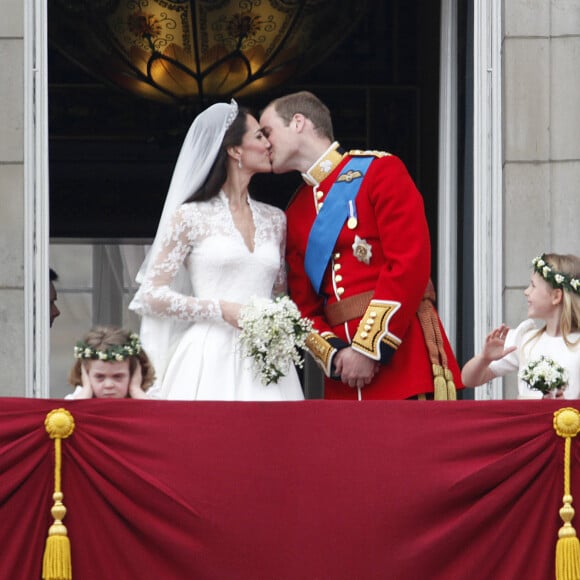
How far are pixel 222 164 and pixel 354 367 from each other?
40.6 inches

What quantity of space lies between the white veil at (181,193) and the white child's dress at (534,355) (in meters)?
1.31

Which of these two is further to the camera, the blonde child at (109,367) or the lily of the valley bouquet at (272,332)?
the lily of the valley bouquet at (272,332)

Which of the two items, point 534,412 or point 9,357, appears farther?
point 9,357

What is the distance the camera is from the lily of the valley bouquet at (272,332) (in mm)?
8039

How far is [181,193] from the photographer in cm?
873

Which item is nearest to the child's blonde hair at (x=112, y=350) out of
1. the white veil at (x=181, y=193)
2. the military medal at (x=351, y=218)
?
the white veil at (x=181, y=193)

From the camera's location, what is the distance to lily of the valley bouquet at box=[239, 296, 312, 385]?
8039 millimetres

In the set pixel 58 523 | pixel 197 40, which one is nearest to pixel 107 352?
pixel 58 523

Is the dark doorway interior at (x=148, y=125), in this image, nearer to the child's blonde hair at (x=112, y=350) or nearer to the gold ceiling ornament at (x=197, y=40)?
the gold ceiling ornament at (x=197, y=40)

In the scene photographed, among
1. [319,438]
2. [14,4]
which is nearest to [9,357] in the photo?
[14,4]

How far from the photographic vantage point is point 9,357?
366 inches

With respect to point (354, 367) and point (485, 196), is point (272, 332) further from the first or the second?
point (485, 196)

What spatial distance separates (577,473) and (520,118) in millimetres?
2635

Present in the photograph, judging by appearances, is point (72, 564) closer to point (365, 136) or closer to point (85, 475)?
point (85, 475)
